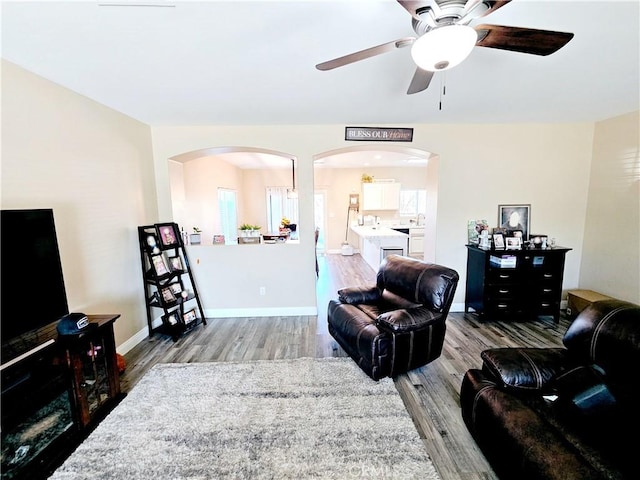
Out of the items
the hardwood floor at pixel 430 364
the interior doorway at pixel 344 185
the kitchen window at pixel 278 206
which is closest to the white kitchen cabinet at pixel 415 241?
the interior doorway at pixel 344 185

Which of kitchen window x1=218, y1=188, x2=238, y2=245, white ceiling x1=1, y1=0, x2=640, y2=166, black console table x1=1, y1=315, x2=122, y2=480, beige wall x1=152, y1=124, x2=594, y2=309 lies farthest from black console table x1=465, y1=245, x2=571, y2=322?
kitchen window x1=218, y1=188, x2=238, y2=245

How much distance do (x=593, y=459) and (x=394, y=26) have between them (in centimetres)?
227

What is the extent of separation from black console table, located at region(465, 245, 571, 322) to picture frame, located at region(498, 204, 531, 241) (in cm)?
44

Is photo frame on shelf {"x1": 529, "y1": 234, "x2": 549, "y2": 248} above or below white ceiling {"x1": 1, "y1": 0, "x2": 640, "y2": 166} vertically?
below

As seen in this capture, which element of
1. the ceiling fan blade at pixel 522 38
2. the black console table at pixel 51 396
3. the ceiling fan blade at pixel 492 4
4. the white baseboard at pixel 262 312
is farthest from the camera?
the white baseboard at pixel 262 312


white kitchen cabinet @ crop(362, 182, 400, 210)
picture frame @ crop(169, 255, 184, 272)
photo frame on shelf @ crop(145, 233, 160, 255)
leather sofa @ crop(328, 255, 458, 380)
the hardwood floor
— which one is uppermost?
Result: white kitchen cabinet @ crop(362, 182, 400, 210)

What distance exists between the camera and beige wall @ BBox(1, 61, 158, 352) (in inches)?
71.2

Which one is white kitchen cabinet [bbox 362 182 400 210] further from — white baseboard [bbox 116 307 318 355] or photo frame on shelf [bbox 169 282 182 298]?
photo frame on shelf [bbox 169 282 182 298]

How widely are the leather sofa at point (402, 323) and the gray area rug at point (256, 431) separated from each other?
0.23 m

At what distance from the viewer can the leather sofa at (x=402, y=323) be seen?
6.98 ft

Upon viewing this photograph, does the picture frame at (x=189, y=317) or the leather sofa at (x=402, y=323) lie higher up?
the leather sofa at (x=402, y=323)

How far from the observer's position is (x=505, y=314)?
11.0 ft

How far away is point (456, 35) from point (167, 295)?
3.42 metres

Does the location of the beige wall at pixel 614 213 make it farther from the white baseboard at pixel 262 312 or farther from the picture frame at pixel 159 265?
the picture frame at pixel 159 265
